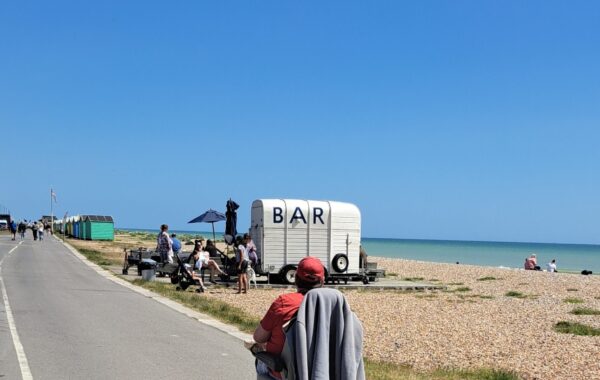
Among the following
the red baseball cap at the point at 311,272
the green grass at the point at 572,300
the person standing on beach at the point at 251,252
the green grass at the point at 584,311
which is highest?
the red baseball cap at the point at 311,272

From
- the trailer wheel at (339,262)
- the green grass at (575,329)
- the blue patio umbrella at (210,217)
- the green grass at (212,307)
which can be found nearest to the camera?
the green grass at (212,307)

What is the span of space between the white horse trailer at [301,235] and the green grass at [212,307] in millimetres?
3592

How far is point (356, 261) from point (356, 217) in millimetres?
1475

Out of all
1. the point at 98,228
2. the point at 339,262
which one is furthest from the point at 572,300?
the point at 98,228

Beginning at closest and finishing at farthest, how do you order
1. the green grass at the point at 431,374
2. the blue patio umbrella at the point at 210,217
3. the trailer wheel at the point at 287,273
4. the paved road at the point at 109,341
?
the paved road at the point at 109,341, the green grass at the point at 431,374, the trailer wheel at the point at 287,273, the blue patio umbrella at the point at 210,217

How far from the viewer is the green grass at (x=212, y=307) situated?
42.2 feet

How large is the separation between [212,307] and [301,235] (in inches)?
319

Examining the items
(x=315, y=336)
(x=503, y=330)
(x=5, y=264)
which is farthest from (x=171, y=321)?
(x=5, y=264)

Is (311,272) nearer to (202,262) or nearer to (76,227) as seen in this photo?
(202,262)

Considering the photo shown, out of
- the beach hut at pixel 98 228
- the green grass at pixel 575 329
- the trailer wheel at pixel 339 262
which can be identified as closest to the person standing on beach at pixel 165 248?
the trailer wheel at pixel 339 262

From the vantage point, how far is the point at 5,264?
2703cm

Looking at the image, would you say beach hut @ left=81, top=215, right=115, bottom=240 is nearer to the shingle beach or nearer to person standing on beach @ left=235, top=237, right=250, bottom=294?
the shingle beach

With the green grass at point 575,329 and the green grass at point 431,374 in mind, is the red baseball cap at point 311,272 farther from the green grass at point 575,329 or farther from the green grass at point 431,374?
the green grass at point 575,329

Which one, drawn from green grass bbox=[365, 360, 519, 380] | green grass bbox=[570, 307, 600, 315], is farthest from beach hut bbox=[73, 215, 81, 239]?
green grass bbox=[365, 360, 519, 380]
